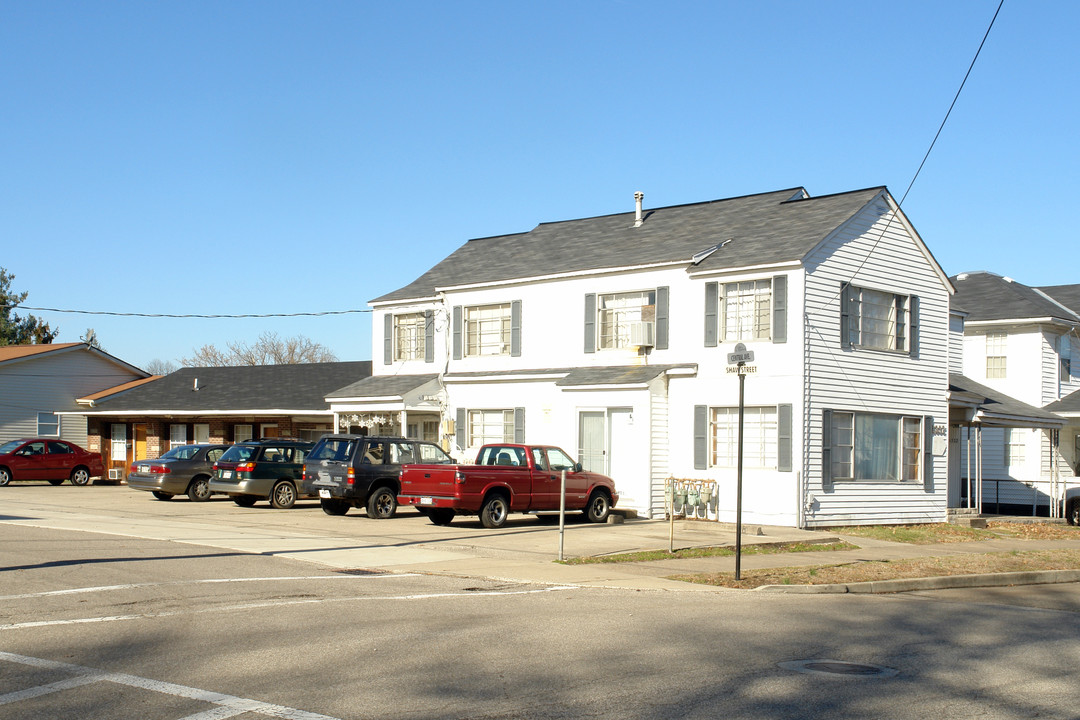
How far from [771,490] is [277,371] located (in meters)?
24.9

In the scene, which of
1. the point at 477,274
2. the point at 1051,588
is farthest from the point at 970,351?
the point at 1051,588

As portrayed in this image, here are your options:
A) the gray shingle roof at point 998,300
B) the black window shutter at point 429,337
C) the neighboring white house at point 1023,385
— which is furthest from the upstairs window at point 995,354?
the black window shutter at point 429,337

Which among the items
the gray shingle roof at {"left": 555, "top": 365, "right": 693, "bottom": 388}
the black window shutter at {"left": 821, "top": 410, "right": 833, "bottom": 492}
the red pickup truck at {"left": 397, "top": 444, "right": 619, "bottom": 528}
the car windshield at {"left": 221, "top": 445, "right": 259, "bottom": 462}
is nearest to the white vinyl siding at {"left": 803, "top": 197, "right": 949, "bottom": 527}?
the black window shutter at {"left": 821, "top": 410, "right": 833, "bottom": 492}

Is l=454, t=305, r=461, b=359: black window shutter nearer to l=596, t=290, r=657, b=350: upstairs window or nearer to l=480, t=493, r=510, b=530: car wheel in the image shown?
l=596, t=290, r=657, b=350: upstairs window

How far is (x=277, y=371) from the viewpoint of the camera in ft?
141

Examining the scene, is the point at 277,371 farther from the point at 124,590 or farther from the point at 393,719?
the point at 393,719

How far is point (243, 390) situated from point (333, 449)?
1871 centimetres

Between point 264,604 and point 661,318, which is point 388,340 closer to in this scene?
point 661,318

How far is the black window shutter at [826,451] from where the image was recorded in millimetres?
24062

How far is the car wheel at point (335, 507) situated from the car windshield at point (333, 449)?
1235mm

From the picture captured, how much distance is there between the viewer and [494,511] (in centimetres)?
2162

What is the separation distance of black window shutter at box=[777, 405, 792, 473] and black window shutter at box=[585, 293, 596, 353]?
5560 millimetres

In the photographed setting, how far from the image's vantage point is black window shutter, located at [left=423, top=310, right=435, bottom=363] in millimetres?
31203

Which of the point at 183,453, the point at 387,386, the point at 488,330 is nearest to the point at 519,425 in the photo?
the point at 488,330
